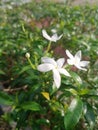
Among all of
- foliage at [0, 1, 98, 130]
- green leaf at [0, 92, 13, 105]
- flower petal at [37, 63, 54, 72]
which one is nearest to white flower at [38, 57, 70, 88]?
flower petal at [37, 63, 54, 72]

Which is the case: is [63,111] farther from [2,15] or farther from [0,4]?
[0,4]

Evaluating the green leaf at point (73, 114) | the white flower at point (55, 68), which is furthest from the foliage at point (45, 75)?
the white flower at point (55, 68)

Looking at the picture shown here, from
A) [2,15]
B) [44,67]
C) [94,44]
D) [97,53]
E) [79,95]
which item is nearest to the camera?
[44,67]

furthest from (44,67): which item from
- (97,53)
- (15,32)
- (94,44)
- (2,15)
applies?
(2,15)

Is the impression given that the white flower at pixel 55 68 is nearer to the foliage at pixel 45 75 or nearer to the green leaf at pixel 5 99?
the foliage at pixel 45 75

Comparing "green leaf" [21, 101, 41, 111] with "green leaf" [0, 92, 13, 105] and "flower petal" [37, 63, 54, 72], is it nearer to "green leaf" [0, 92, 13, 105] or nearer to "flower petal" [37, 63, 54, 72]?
"green leaf" [0, 92, 13, 105]

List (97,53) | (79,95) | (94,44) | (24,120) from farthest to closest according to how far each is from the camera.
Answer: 1. (94,44)
2. (97,53)
3. (24,120)
4. (79,95)

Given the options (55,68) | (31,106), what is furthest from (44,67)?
(31,106)

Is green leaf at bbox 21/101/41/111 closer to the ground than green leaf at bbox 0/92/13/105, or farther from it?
closer to the ground

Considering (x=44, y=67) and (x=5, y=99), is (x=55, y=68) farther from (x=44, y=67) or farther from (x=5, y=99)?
(x=5, y=99)
